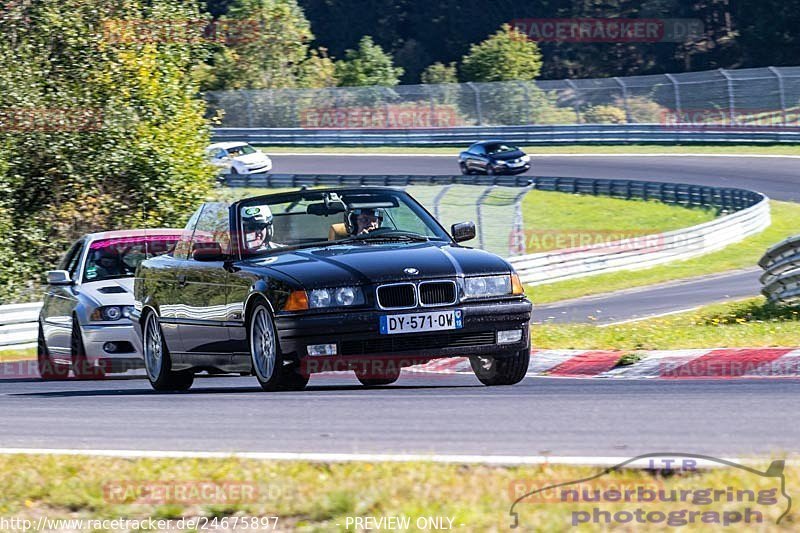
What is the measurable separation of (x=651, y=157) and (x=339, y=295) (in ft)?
132

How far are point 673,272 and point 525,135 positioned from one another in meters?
27.4

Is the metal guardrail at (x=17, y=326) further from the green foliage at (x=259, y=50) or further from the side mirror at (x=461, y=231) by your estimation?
the green foliage at (x=259, y=50)

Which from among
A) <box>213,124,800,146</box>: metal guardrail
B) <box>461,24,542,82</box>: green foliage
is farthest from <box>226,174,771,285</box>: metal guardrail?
Answer: <box>461,24,542,82</box>: green foliage

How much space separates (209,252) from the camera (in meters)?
9.38

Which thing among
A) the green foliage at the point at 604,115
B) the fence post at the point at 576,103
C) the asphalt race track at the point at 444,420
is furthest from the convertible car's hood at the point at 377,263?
the fence post at the point at 576,103

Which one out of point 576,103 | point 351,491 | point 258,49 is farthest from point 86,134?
point 258,49

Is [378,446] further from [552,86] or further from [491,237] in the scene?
[552,86]

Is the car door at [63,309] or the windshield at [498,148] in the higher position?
the car door at [63,309]

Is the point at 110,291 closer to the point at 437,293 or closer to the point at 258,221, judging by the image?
the point at 258,221

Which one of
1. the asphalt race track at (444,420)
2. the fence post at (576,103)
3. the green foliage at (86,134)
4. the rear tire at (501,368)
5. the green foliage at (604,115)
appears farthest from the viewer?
the fence post at (576,103)

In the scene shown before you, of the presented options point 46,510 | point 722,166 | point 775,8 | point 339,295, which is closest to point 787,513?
point 46,510

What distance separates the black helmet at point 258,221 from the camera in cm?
930

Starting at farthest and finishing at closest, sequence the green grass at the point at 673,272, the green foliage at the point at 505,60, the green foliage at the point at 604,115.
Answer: the green foliage at the point at 505,60, the green foliage at the point at 604,115, the green grass at the point at 673,272

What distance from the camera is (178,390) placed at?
1028cm
